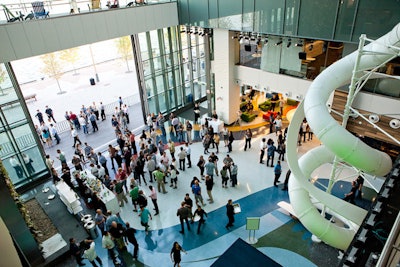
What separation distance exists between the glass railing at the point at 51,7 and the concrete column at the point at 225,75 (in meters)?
4.60

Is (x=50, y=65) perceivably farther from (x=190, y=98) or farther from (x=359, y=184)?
(x=359, y=184)

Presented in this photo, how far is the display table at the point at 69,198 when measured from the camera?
37.7ft

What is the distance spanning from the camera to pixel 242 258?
766cm

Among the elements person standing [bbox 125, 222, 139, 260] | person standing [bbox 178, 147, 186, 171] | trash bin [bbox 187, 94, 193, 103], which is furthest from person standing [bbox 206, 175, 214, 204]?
trash bin [bbox 187, 94, 193, 103]

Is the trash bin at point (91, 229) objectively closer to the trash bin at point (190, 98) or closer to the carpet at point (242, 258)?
the carpet at point (242, 258)

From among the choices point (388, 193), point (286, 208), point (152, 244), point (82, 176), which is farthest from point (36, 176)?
point (388, 193)

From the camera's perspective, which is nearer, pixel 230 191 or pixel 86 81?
pixel 230 191

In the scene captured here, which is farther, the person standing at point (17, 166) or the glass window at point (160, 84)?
the glass window at point (160, 84)

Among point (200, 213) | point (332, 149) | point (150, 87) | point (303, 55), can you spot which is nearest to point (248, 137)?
point (303, 55)

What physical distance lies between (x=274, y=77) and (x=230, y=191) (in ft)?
20.5

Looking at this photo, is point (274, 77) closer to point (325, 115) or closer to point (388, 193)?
point (325, 115)

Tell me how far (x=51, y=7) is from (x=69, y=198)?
790cm

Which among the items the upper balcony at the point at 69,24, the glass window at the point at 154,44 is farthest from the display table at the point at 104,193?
the glass window at the point at 154,44

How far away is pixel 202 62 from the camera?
810 inches
